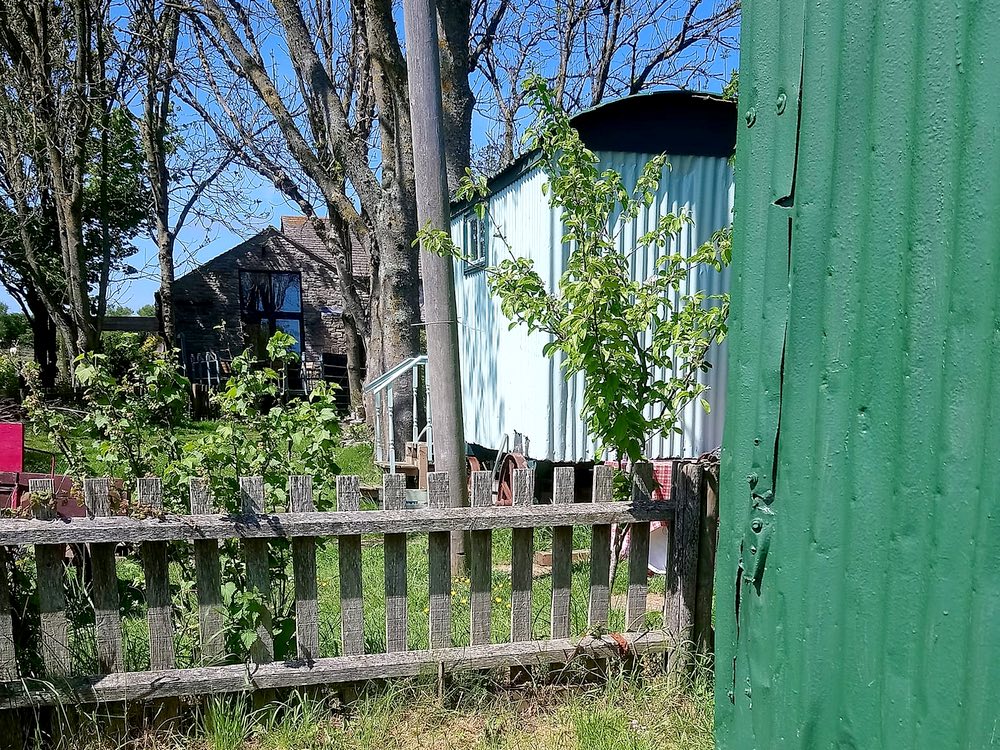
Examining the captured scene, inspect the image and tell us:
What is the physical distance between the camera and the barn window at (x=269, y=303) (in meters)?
28.0

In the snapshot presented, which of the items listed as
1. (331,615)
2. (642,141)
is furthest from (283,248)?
(331,615)

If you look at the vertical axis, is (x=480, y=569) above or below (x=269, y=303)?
below

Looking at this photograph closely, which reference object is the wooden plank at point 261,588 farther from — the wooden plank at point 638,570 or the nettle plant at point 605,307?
the wooden plank at point 638,570

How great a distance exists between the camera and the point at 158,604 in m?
2.80

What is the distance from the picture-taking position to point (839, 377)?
1.20m

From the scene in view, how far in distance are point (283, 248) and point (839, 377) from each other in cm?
3051

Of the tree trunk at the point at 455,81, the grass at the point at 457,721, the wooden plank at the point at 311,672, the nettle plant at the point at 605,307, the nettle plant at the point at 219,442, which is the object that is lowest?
the grass at the point at 457,721

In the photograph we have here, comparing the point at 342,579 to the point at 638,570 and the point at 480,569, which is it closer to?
the point at 480,569

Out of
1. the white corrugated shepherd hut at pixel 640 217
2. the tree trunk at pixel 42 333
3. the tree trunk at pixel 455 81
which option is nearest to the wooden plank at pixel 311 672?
the white corrugated shepherd hut at pixel 640 217

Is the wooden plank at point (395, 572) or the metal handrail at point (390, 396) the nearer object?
the wooden plank at point (395, 572)

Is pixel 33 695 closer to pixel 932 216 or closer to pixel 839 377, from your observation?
pixel 839 377

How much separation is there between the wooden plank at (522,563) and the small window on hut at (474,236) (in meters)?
5.80

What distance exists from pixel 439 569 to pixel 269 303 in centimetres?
2797

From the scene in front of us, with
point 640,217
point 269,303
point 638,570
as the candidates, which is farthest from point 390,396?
point 269,303
